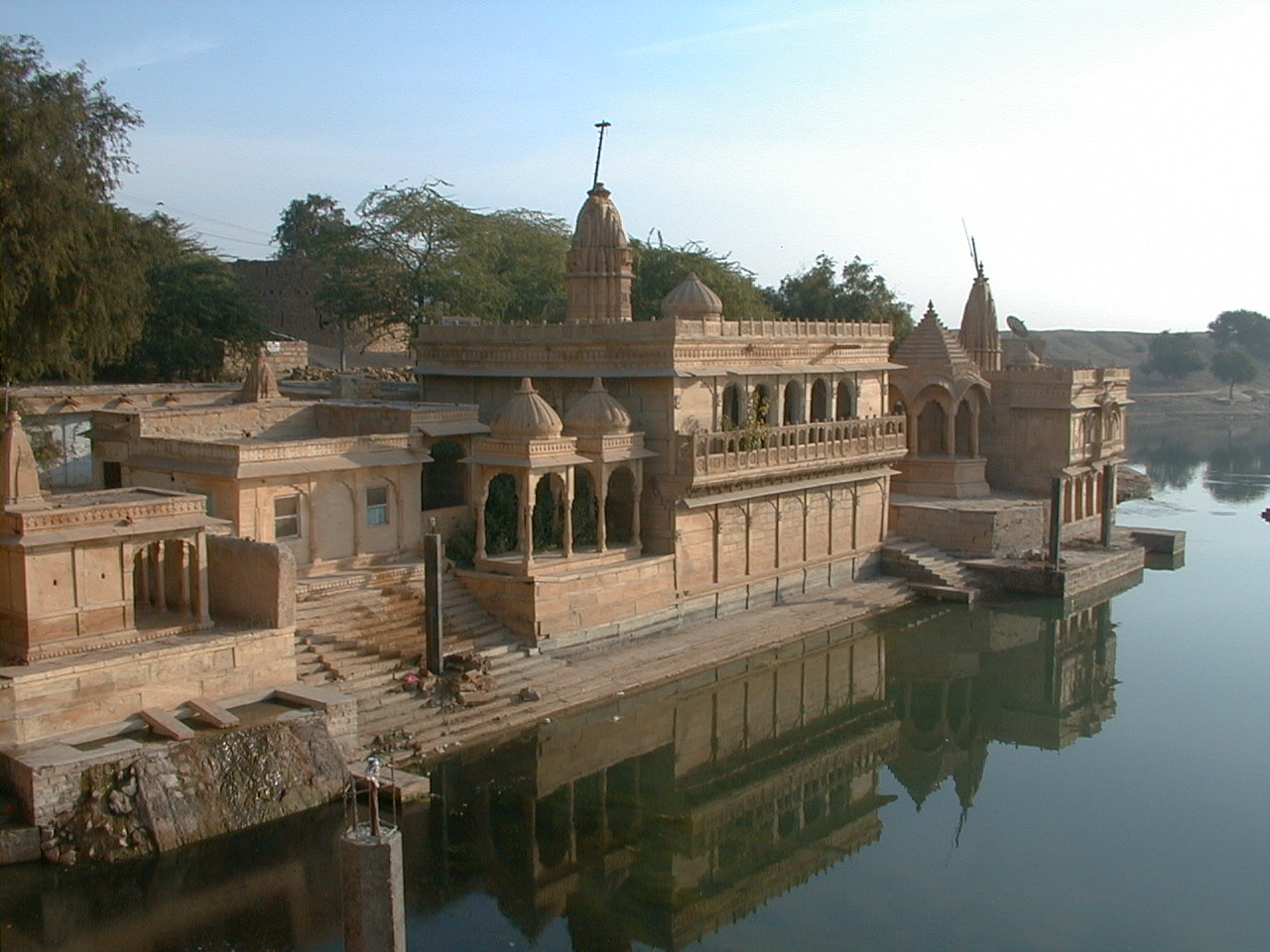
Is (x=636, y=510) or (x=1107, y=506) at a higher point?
(x=636, y=510)

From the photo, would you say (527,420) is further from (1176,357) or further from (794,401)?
(1176,357)

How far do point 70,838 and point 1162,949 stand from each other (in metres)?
10.2

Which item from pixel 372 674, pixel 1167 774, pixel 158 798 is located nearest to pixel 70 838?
pixel 158 798

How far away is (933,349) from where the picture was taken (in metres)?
30.9

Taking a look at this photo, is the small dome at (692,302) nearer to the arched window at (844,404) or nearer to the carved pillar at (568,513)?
the arched window at (844,404)

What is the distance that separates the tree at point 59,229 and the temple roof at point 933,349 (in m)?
18.1

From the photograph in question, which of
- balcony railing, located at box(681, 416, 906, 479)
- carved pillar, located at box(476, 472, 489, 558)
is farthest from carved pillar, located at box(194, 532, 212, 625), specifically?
balcony railing, located at box(681, 416, 906, 479)

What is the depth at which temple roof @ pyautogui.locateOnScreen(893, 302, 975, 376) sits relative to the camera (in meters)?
30.6

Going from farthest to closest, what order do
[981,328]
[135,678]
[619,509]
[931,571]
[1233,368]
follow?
[1233,368]
[981,328]
[931,571]
[619,509]
[135,678]

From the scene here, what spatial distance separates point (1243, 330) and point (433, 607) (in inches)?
3968

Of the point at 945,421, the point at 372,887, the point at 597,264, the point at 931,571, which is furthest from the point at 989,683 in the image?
the point at 372,887

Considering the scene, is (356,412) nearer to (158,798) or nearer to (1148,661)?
(158,798)

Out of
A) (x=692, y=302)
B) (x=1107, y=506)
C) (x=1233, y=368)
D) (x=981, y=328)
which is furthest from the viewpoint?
(x=1233, y=368)

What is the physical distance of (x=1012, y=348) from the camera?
1451 inches
